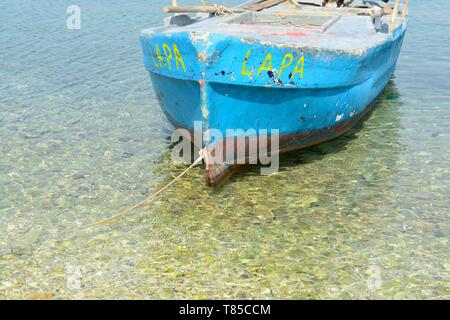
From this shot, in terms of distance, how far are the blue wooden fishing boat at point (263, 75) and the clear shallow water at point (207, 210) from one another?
0.66 metres

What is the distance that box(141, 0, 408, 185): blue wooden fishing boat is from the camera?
6.57 metres

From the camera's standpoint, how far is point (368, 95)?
8.96m

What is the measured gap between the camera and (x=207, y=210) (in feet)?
22.7

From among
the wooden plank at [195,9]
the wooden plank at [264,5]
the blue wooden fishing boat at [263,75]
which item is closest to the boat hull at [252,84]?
the blue wooden fishing boat at [263,75]

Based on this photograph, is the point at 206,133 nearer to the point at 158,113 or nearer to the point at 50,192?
the point at 50,192

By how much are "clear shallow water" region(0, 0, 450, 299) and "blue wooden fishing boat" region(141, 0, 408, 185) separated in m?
0.66

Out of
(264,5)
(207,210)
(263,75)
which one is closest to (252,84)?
(263,75)

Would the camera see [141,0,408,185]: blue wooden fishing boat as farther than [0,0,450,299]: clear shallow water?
Yes

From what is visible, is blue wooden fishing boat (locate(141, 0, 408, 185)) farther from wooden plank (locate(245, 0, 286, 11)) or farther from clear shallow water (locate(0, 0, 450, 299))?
wooden plank (locate(245, 0, 286, 11))

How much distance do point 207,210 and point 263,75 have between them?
179 cm

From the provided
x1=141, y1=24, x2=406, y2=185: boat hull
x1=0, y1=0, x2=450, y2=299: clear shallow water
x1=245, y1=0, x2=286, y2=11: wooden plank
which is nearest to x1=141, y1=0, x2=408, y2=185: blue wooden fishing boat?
x1=141, y1=24, x2=406, y2=185: boat hull

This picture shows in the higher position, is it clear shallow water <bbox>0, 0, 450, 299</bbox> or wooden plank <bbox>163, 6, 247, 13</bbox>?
wooden plank <bbox>163, 6, 247, 13</bbox>

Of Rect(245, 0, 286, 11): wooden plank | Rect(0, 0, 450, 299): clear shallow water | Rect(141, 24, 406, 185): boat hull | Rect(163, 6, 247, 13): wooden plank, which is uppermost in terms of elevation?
Rect(163, 6, 247, 13): wooden plank
